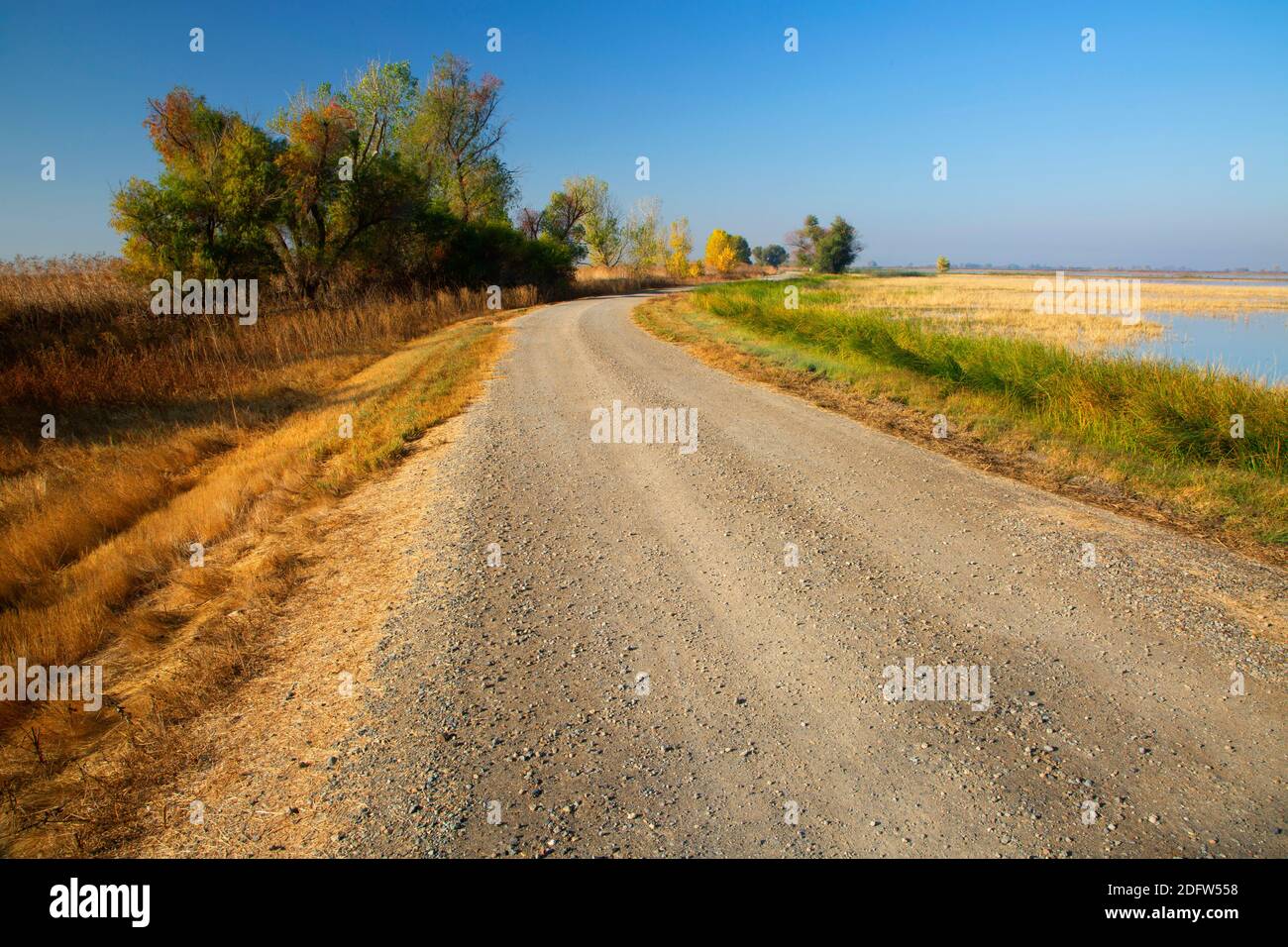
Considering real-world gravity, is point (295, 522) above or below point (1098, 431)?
below

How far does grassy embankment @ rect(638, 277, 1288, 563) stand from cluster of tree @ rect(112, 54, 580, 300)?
1729 centimetres

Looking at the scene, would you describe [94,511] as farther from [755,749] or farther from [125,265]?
[125,265]

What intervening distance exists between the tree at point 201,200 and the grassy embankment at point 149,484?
180 centimetres

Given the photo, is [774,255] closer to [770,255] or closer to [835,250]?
[770,255]

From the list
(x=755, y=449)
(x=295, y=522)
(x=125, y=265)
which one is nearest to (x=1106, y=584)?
(x=755, y=449)

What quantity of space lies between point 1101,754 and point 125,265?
25.8m

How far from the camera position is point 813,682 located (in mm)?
3977

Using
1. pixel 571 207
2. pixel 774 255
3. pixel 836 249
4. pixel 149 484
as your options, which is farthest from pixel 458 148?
pixel 774 255

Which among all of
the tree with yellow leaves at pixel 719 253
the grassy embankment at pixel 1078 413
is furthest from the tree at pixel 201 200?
the tree with yellow leaves at pixel 719 253

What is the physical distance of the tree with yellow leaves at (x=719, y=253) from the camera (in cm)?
9594

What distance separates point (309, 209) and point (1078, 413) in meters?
26.6

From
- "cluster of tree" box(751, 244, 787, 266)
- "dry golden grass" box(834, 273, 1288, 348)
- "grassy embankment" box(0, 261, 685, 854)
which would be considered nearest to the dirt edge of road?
"grassy embankment" box(0, 261, 685, 854)

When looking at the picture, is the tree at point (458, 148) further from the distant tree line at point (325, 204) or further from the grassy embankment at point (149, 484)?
the grassy embankment at point (149, 484)
